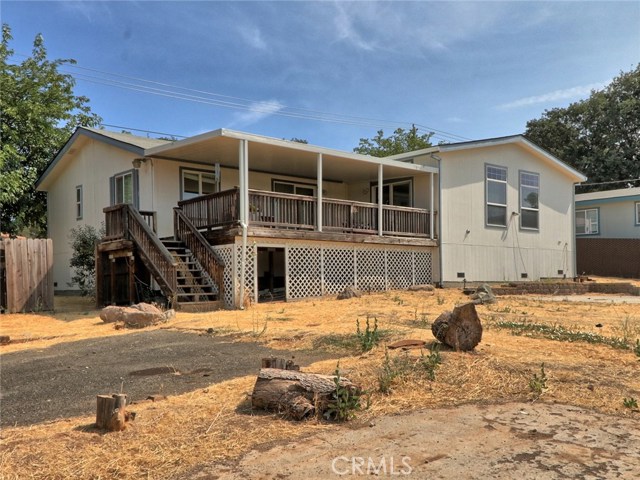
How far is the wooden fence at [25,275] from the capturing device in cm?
1156

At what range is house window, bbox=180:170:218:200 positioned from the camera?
609 inches

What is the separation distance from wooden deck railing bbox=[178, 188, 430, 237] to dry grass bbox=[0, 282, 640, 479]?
4.66m

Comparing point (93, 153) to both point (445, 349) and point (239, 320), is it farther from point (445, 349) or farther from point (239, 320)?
point (445, 349)

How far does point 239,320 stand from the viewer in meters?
9.72

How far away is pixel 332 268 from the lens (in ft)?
48.2

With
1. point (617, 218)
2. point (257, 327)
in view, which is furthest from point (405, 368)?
point (617, 218)

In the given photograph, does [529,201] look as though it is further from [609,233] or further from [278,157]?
[278,157]

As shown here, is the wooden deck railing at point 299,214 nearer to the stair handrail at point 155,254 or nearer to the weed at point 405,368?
the stair handrail at point 155,254

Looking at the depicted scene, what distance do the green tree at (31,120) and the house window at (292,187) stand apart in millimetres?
9170

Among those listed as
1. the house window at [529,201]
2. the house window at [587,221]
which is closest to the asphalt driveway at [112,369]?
the house window at [529,201]

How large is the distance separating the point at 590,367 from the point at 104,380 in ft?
15.9

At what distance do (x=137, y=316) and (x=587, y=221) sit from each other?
23889 mm

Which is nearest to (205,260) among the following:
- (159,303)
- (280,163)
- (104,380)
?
(159,303)

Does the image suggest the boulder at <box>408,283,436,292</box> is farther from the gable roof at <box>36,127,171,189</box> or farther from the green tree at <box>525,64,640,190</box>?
the green tree at <box>525,64,640,190</box>
